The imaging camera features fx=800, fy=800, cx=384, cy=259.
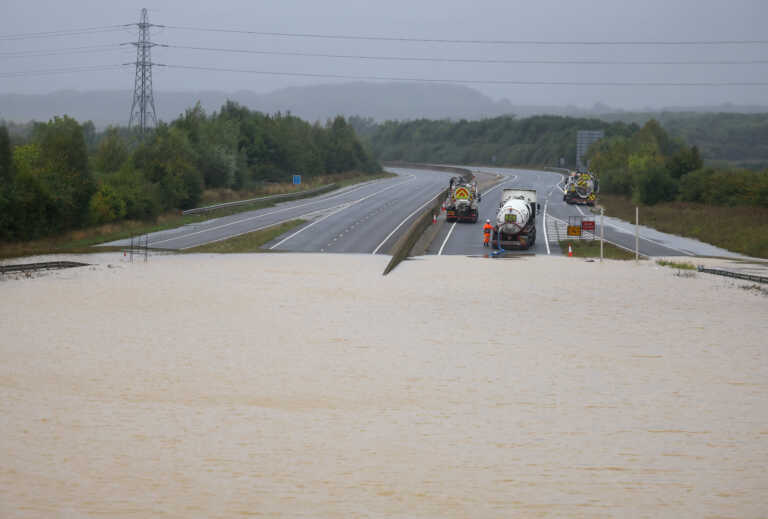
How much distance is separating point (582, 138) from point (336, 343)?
495 ft

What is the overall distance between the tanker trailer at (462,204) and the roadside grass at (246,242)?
42.2 feet

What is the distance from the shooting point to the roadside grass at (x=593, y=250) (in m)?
50.2

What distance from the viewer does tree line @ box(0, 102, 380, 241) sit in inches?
2136

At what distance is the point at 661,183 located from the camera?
84.6 meters

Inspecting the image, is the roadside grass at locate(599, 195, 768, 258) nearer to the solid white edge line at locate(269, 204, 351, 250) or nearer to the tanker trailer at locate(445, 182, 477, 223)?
the tanker trailer at locate(445, 182, 477, 223)

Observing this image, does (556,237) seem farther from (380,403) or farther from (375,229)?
(380,403)

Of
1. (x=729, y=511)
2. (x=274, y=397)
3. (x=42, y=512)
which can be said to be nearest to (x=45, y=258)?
(x=274, y=397)

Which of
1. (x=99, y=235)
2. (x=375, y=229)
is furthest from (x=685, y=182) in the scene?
(x=99, y=235)

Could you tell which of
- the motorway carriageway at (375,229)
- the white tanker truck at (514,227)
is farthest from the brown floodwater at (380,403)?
the motorway carriageway at (375,229)

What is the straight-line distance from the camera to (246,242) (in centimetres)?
5456

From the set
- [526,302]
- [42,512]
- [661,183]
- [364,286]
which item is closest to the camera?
[42,512]

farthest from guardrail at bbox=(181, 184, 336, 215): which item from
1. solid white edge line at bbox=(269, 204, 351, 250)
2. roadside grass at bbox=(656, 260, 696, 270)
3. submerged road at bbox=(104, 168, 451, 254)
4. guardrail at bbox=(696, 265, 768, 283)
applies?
guardrail at bbox=(696, 265, 768, 283)

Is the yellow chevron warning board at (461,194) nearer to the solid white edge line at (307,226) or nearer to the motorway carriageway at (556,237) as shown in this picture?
the motorway carriageway at (556,237)

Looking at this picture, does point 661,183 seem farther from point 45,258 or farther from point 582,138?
point 582,138
